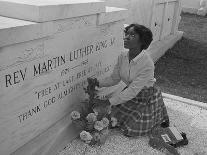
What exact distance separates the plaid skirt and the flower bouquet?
0.13 metres

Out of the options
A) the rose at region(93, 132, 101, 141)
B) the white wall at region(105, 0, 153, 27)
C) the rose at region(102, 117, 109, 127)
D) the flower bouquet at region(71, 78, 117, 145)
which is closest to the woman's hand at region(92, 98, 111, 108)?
the flower bouquet at region(71, 78, 117, 145)

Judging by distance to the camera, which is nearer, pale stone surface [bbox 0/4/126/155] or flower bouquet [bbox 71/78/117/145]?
pale stone surface [bbox 0/4/126/155]

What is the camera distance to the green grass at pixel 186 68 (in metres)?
5.49

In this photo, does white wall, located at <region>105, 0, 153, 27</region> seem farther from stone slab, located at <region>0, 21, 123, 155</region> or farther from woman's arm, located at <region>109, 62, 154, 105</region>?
woman's arm, located at <region>109, 62, 154, 105</region>

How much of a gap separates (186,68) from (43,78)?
4511 millimetres

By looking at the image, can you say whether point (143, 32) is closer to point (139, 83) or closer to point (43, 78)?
point (139, 83)

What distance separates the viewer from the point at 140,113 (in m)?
3.50

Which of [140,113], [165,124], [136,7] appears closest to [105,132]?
[140,113]

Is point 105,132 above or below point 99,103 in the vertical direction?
below

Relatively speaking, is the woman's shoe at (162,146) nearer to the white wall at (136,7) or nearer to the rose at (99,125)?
the rose at (99,125)

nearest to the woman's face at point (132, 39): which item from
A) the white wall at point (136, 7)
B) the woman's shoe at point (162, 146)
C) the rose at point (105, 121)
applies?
the rose at point (105, 121)

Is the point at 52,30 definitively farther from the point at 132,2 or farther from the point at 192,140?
the point at 132,2

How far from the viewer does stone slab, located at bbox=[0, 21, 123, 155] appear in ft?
8.38

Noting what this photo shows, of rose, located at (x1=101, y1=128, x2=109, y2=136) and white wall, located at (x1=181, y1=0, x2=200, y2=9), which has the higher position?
white wall, located at (x1=181, y1=0, x2=200, y2=9)
